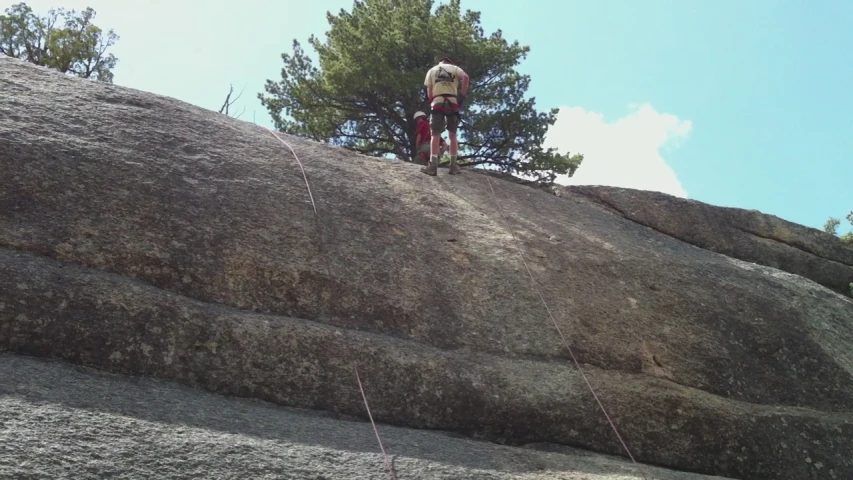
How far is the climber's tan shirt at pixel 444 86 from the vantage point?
11.0 metres

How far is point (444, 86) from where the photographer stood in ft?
36.2

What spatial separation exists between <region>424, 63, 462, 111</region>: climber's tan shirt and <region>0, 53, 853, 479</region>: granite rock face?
241 cm

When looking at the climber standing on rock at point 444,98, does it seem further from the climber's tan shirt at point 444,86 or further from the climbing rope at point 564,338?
the climbing rope at point 564,338

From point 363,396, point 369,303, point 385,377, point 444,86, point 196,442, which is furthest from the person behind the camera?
point 444,86

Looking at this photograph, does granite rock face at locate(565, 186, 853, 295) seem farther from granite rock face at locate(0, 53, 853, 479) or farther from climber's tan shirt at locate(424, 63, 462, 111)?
climber's tan shirt at locate(424, 63, 462, 111)

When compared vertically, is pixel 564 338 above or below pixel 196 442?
above

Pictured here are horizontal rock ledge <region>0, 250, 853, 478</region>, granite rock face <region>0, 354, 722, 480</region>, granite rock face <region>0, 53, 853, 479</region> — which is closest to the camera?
A: granite rock face <region>0, 354, 722, 480</region>

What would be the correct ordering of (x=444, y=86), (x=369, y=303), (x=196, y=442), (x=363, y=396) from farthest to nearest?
(x=444, y=86)
(x=369, y=303)
(x=363, y=396)
(x=196, y=442)

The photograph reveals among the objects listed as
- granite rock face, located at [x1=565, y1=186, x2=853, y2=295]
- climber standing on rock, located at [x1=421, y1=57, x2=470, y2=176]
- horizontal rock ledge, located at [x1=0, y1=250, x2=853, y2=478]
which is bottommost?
horizontal rock ledge, located at [x1=0, y1=250, x2=853, y2=478]

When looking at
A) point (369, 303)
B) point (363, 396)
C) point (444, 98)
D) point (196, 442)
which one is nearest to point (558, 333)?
point (369, 303)

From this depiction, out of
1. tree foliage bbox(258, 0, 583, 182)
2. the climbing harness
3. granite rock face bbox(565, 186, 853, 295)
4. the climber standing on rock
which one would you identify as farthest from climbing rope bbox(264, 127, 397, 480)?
tree foliage bbox(258, 0, 583, 182)

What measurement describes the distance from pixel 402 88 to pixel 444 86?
28.3 ft

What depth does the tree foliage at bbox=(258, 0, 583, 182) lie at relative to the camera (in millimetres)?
20141

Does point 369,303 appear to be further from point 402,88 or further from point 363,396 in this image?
point 402,88
